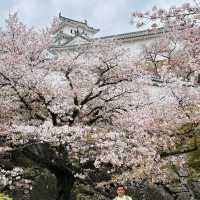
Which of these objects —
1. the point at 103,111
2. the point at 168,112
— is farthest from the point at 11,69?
the point at 168,112

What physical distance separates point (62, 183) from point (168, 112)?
430 centimetres

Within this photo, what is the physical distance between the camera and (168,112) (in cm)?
1653

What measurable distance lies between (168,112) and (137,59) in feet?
8.22

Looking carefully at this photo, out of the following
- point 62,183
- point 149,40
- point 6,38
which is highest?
point 149,40

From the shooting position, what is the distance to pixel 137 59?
58.9 feet

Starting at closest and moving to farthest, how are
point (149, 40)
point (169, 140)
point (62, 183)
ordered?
point (169, 140)
point (62, 183)
point (149, 40)

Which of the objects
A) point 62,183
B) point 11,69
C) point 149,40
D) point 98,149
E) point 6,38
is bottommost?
point 62,183

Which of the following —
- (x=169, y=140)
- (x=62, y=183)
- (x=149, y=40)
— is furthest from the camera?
(x=149, y=40)

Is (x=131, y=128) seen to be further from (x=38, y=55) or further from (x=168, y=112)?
(x=38, y=55)

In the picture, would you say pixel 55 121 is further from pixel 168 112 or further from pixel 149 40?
pixel 149 40

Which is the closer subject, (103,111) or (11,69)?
(11,69)

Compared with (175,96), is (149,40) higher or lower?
higher

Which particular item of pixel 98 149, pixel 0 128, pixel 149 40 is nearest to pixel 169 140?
pixel 98 149

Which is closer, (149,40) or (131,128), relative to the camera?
(131,128)
